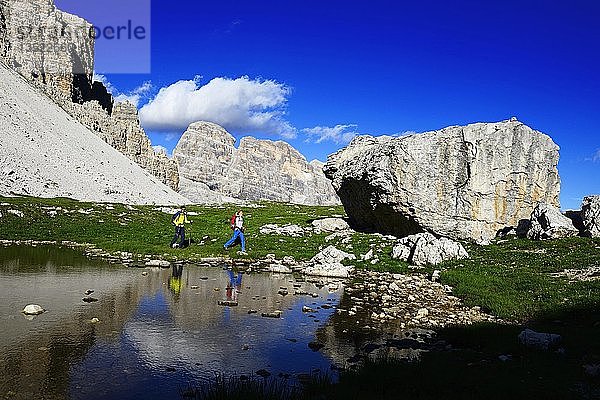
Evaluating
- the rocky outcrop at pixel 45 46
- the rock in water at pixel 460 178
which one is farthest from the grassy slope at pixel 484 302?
the rocky outcrop at pixel 45 46

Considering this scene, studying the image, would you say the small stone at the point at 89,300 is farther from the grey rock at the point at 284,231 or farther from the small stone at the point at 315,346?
the grey rock at the point at 284,231

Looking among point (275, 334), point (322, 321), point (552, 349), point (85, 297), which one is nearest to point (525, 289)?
point (552, 349)

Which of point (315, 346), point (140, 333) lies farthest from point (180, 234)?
point (315, 346)

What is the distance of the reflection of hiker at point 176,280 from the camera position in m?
19.2

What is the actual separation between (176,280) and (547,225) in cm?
2811

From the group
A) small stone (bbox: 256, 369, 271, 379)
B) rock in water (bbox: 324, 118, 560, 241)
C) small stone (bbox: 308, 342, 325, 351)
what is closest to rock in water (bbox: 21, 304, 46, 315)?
small stone (bbox: 256, 369, 271, 379)

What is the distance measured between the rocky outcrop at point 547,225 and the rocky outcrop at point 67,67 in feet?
419

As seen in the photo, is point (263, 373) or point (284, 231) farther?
point (284, 231)

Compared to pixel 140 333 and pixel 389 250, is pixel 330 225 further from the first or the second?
pixel 140 333

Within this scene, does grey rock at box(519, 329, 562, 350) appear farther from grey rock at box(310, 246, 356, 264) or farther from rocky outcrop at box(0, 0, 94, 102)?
rocky outcrop at box(0, 0, 94, 102)

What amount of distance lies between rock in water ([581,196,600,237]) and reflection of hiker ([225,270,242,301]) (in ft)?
88.5

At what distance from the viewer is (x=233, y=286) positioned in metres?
20.9

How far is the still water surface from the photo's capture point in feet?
30.8

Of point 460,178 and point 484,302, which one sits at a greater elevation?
point 460,178
